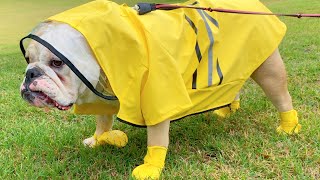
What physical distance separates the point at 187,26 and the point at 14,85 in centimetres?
302

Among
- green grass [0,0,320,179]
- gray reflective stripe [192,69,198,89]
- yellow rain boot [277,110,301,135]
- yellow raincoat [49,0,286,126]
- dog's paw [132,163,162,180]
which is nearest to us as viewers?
yellow raincoat [49,0,286,126]

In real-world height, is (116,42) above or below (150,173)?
above

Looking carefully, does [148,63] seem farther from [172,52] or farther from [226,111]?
[226,111]

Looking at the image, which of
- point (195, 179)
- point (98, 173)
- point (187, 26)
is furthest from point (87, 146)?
point (187, 26)

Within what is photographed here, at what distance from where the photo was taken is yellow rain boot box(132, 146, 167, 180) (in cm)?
237

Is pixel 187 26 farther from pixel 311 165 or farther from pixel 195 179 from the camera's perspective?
pixel 311 165

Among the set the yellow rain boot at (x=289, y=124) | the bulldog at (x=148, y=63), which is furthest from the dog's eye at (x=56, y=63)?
the yellow rain boot at (x=289, y=124)

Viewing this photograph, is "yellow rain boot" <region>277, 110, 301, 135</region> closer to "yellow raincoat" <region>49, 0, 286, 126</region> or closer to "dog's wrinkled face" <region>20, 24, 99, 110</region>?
"yellow raincoat" <region>49, 0, 286, 126</region>

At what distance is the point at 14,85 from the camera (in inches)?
195

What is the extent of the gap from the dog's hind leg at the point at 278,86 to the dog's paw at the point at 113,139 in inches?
38.1

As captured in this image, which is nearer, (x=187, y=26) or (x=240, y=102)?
(x=187, y=26)

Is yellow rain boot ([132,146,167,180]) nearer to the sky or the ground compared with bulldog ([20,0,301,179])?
nearer to the ground

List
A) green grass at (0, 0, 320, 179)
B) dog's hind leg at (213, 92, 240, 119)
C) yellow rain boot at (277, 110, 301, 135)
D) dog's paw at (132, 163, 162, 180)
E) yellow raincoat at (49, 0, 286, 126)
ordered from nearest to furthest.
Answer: yellow raincoat at (49, 0, 286, 126) < dog's paw at (132, 163, 162, 180) < green grass at (0, 0, 320, 179) < yellow rain boot at (277, 110, 301, 135) < dog's hind leg at (213, 92, 240, 119)

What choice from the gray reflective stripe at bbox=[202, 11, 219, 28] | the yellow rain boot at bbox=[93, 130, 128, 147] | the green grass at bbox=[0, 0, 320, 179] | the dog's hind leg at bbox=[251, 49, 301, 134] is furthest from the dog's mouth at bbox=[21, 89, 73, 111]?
the dog's hind leg at bbox=[251, 49, 301, 134]
